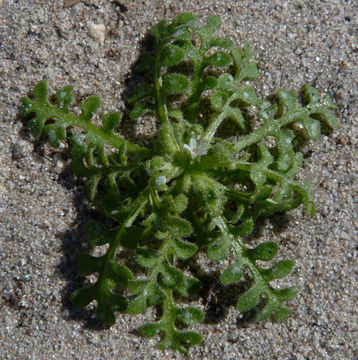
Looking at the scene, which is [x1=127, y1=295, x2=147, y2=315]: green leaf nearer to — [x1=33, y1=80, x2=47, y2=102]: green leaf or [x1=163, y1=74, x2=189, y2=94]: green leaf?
[x1=163, y1=74, x2=189, y2=94]: green leaf

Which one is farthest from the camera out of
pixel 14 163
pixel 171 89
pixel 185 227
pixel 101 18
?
pixel 101 18

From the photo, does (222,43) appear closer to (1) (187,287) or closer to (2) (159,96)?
(2) (159,96)

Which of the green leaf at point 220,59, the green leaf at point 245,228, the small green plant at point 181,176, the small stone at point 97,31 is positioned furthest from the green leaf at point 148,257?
the small stone at point 97,31

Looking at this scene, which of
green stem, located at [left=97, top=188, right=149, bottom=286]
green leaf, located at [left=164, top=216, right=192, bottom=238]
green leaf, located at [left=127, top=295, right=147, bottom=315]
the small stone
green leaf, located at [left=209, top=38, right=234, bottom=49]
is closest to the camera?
green leaf, located at [left=164, top=216, right=192, bottom=238]

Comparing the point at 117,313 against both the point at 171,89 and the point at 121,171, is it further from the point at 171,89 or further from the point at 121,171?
the point at 171,89

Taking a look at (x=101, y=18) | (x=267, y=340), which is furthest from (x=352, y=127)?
(x=101, y=18)

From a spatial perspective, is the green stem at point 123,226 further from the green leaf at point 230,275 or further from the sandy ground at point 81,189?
the green leaf at point 230,275

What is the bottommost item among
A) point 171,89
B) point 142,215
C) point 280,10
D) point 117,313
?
point 117,313

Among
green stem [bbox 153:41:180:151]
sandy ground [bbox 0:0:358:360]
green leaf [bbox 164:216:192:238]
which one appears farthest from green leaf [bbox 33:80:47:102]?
green leaf [bbox 164:216:192:238]
